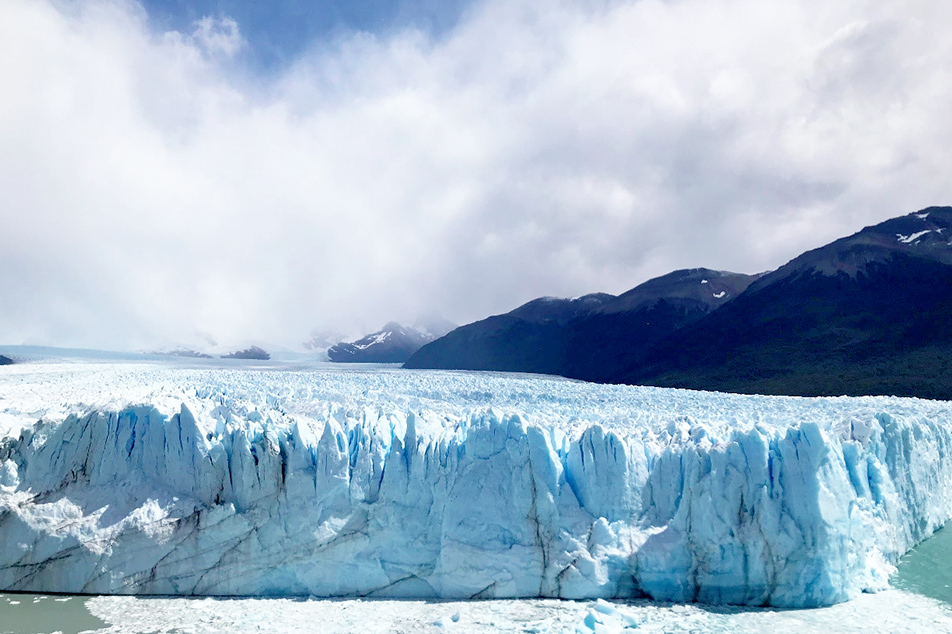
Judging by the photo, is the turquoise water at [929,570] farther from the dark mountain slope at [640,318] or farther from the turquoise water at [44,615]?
the dark mountain slope at [640,318]

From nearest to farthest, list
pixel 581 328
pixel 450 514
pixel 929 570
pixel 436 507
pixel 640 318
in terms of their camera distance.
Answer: pixel 450 514
pixel 436 507
pixel 929 570
pixel 640 318
pixel 581 328

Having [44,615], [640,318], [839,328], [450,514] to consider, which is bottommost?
[44,615]

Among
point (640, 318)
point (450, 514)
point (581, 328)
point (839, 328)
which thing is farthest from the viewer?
point (581, 328)

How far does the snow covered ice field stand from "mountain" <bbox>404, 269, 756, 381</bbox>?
130ft

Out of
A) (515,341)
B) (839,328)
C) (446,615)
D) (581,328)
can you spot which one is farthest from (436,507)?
(515,341)

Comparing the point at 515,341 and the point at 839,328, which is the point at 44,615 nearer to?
the point at 839,328

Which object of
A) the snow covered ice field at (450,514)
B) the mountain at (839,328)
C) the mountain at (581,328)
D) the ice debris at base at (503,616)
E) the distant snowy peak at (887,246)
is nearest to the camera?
the ice debris at base at (503,616)

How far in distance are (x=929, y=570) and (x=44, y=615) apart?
42.0ft

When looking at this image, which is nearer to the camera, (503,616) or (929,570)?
(503,616)

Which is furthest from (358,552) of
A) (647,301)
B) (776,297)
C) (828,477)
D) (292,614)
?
(647,301)

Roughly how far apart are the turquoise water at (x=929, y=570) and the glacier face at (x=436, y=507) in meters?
0.30

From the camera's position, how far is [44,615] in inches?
315

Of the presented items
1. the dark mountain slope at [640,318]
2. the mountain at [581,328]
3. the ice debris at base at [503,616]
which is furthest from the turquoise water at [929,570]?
the mountain at [581,328]

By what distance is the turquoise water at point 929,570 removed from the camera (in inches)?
343
